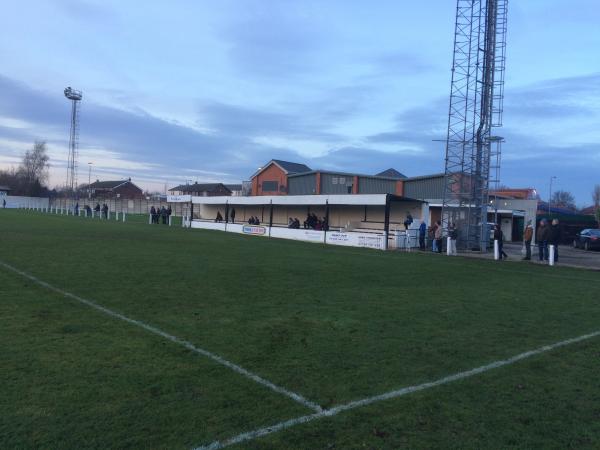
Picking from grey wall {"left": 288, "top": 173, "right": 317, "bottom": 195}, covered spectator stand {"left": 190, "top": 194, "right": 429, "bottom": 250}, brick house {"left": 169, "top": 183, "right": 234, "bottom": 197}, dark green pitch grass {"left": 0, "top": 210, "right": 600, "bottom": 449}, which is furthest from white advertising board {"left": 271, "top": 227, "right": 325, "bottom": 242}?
brick house {"left": 169, "top": 183, "right": 234, "bottom": 197}

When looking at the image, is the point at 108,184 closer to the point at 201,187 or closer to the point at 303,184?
the point at 201,187

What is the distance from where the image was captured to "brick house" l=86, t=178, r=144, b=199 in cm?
11756

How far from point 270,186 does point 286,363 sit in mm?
50649

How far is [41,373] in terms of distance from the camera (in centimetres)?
508

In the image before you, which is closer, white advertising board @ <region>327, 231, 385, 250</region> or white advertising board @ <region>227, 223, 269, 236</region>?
white advertising board @ <region>327, 231, 385, 250</region>

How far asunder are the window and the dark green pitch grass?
4342cm

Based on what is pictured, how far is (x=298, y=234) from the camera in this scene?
32.3 meters

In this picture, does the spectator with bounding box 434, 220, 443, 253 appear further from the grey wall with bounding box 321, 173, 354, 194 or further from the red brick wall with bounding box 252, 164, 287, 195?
the red brick wall with bounding box 252, 164, 287, 195

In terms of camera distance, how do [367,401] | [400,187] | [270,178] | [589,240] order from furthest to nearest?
[270,178] < [400,187] < [589,240] < [367,401]

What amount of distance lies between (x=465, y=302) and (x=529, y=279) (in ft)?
19.6

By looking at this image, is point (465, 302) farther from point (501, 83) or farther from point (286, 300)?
point (501, 83)

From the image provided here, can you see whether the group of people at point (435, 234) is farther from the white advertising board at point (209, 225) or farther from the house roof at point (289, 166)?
the house roof at point (289, 166)

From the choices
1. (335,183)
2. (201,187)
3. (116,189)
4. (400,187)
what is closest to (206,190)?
(201,187)

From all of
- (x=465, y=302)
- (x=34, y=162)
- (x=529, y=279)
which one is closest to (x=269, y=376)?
(x=465, y=302)
